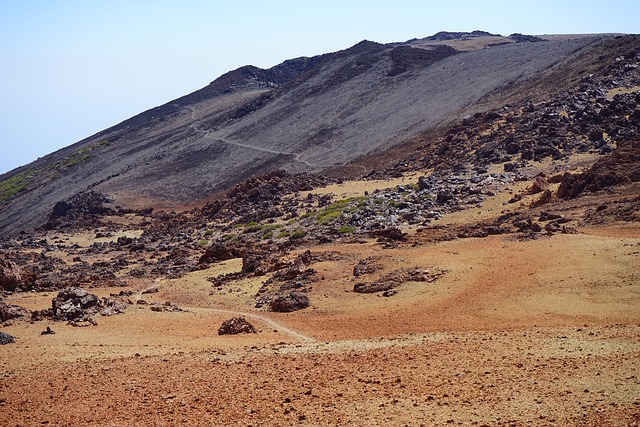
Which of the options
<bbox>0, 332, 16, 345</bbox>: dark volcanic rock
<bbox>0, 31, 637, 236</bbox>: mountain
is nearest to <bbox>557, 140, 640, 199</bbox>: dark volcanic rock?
<bbox>0, 31, 637, 236</bbox>: mountain

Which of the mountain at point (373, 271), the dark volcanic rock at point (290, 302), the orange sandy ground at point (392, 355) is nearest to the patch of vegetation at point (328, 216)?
the mountain at point (373, 271)

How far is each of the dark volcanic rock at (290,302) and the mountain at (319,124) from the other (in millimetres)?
29364

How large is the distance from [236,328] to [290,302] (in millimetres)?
3405

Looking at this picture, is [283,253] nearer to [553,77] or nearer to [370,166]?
[370,166]

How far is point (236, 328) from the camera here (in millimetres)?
18984

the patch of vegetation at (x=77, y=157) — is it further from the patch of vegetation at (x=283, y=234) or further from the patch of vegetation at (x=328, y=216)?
the patch of vegetation at (x=283, y=234)

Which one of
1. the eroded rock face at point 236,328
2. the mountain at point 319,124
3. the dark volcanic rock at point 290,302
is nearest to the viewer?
A: the eroded rock face at point 236,328

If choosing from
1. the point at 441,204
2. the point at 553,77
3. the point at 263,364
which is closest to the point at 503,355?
the point at 263,364

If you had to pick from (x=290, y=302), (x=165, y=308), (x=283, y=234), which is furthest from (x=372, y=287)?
(x=283, y=234)

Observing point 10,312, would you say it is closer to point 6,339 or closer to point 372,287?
point 6,339

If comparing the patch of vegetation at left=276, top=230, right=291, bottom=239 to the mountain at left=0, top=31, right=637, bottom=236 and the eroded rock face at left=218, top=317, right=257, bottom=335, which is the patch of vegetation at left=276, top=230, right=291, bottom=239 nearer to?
the mountain at left=0, top=31, right=637, bottom=236

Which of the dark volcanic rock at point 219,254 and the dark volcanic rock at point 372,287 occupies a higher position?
the dark volcanic rock at point 219,254

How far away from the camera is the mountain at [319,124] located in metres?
56.7

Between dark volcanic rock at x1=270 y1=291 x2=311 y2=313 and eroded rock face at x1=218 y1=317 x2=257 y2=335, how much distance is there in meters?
2.90
